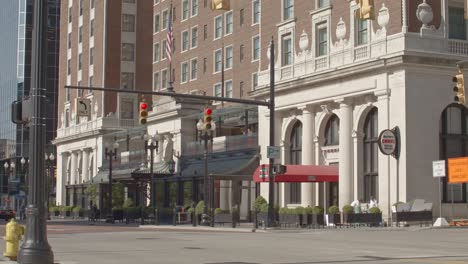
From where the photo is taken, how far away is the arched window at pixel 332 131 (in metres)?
53.6

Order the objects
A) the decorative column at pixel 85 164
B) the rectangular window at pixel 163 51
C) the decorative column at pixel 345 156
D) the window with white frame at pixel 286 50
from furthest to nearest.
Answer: the decorative column at pixel 85 164
the rectangular window at pixel 163 51
the window with white frame at pixel 286 50
the decorative column at pixel 345 156

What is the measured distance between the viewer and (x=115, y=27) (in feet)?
323

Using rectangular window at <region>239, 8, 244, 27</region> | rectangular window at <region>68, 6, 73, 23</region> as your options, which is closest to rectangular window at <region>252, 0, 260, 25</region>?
rectangular window at <region>239, 8, 244, 27</region>

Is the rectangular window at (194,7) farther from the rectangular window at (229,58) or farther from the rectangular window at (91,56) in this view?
the rectangular window at (91,56)

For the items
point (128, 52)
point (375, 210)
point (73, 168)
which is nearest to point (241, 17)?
point (375, 210)

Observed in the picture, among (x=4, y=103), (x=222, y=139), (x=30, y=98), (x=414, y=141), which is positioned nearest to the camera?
(x=30, y=98)

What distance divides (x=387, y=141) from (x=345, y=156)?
16.0ft

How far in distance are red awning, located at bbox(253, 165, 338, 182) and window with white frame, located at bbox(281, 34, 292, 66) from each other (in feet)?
29.6

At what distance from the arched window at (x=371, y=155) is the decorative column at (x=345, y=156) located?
91cm

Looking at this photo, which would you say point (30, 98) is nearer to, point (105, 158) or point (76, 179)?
point (105, 158)

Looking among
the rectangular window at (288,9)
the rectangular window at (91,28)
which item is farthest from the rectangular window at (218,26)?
the rectangular window at (91,28)

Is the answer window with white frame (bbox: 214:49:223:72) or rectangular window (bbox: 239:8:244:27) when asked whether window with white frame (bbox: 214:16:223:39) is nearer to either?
window with white frame (bbox: 214:49:223:72)

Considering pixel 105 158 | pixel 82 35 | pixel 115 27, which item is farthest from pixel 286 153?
pixel 82 35

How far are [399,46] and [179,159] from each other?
Answer: 97.4 ft
